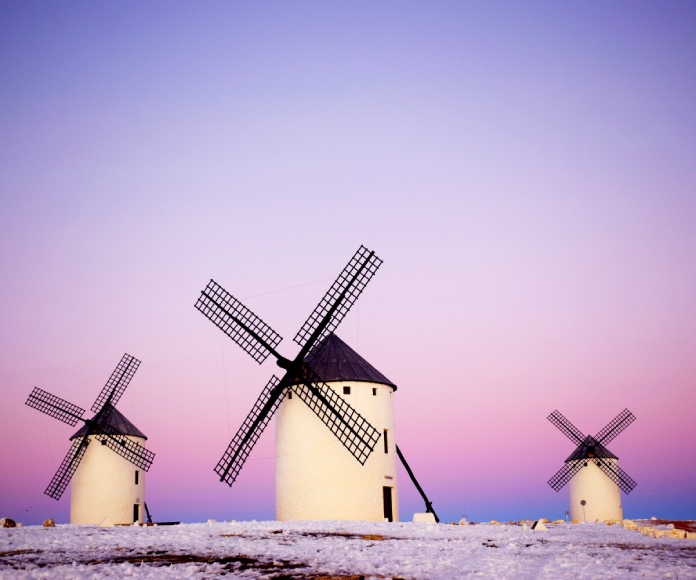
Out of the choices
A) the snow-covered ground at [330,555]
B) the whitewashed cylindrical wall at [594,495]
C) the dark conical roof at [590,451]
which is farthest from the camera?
the dark conical roof at [590,451]

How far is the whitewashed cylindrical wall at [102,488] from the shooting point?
3691 cm

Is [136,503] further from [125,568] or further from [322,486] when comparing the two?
[125,568]

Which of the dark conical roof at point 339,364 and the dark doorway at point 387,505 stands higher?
the dark conical roof at point 339,364

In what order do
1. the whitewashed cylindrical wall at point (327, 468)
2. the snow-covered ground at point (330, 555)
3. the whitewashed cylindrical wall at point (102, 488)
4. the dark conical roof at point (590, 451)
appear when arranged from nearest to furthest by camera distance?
1. the snow-covered ground at point (330, 555)
2. the whitewashed cylindrical wall at point (327, 468)
3. the whitewashed cylindrical wall at point (102, 488)
4. the dark conical roof at point (590, 451)

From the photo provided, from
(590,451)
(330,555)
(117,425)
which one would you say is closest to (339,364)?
(117,425)

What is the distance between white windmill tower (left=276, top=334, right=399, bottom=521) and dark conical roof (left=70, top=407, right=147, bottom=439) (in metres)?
10.4

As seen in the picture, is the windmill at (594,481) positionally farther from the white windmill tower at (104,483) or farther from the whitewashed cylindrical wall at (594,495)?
the white windmill tower at (104,483)

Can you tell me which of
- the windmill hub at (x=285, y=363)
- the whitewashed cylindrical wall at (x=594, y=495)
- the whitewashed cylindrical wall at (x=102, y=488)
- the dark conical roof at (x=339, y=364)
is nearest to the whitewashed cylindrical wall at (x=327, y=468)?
the dark conical roof at (x=339, y=364)

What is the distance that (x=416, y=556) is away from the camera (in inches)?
628

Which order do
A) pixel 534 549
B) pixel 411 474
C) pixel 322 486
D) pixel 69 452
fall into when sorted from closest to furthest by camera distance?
pixel 534 549 < pixel 322 486 < pixel 411 474 < pixel 69 452

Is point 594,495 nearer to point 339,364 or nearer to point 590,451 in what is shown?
point 590,451

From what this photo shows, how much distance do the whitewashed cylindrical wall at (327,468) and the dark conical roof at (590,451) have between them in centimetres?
1831

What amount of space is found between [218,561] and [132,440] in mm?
25736

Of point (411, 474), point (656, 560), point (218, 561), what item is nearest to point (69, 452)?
point (411, 474)
